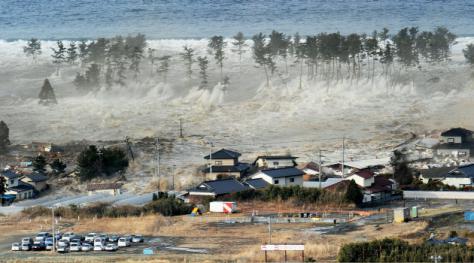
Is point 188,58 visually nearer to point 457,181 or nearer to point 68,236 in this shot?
point 457,181

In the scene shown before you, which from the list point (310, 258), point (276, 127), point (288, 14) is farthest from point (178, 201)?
point (288, 14)

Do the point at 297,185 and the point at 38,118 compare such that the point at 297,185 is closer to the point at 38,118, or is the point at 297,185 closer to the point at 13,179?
the point at 13,179

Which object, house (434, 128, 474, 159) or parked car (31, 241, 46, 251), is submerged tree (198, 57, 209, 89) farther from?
Result: parked car (31, 241, 46, 251)

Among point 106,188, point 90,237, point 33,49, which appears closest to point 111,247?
point 90,237

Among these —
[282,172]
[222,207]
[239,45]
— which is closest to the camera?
[222,207]

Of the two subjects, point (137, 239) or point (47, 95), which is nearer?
point (137, 239)

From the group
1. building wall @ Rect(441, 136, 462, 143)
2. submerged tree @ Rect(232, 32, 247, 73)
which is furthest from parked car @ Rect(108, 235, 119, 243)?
submerged tree @ Rect(232, 32, 247, 73)
